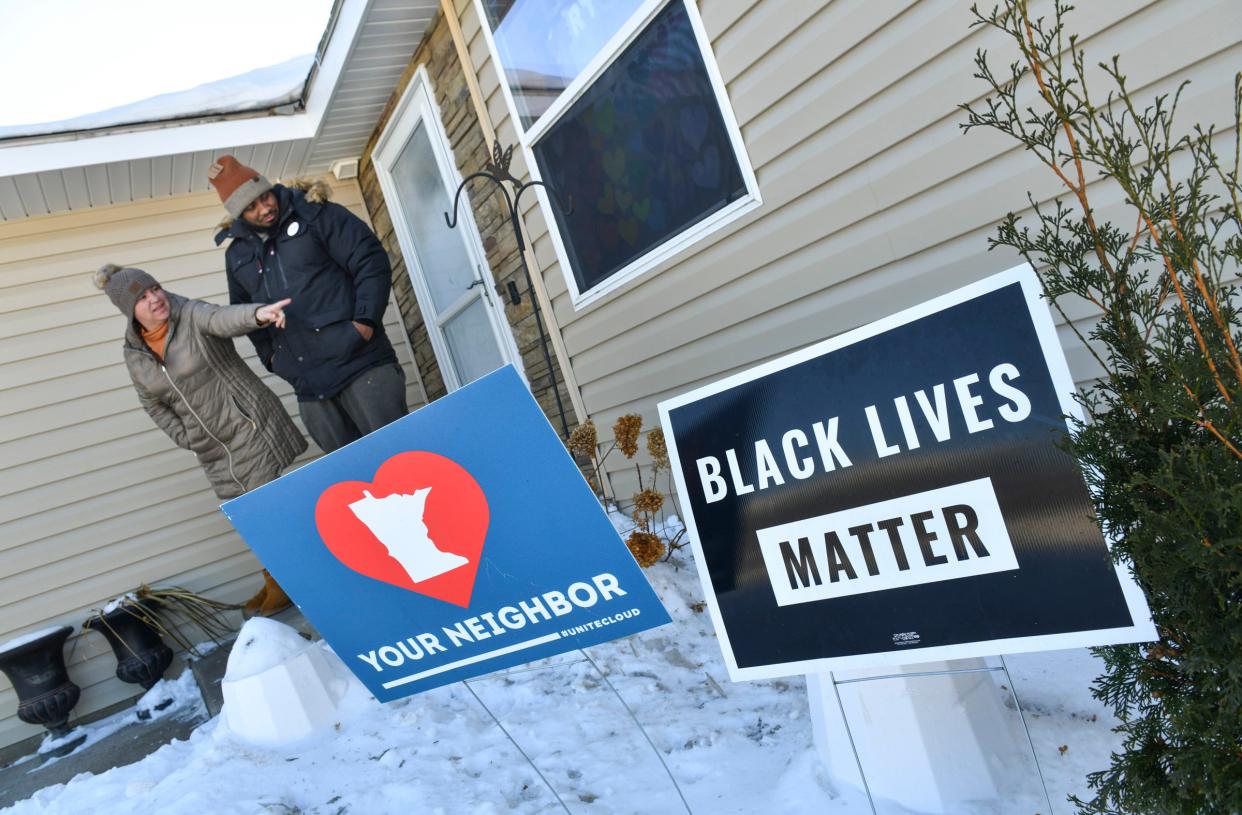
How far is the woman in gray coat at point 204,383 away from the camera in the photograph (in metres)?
Result: 3.94

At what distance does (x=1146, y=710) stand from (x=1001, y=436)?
45cm

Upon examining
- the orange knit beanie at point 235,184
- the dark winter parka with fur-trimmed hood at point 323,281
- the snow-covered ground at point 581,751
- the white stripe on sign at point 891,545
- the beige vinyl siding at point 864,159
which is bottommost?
the snow-covered ground at point 581,751

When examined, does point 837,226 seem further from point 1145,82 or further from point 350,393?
point 350,393

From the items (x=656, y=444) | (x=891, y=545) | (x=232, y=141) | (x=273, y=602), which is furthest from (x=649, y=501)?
(x=232, y=141)

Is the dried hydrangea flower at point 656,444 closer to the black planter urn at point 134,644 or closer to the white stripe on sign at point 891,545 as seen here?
the white stripe on sign at point 891,545

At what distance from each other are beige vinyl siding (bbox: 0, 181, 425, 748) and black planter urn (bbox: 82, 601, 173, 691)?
0.22 metres

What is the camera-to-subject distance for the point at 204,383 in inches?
161

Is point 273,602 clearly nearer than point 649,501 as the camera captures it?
No

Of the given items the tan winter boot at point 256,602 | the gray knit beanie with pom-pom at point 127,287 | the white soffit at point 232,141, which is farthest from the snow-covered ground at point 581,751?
the white soffit at point 232,141

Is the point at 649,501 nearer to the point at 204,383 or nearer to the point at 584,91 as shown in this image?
the point at 584,91

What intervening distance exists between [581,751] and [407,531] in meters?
0.93

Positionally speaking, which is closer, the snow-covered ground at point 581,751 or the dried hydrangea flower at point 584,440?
the snow-covered ground at point 581,751

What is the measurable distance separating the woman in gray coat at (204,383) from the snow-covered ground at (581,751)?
139 centimetres

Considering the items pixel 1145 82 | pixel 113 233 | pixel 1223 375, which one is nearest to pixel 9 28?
pixel 113 233
